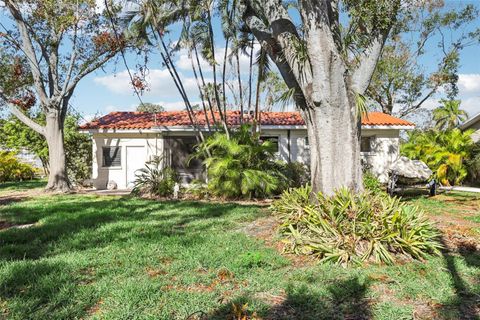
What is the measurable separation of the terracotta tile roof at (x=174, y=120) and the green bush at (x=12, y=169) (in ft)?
23.5

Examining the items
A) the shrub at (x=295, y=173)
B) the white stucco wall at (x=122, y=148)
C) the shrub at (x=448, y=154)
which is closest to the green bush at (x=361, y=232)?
the shrub at (x=295, y=173)

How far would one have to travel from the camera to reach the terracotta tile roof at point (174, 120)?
55.5ft

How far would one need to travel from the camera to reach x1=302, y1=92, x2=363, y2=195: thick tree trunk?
21.4 ft

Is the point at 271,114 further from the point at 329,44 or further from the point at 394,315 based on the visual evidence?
the point at 394,315

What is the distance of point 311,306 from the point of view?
11.7 ft

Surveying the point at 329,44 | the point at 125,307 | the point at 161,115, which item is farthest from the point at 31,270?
the point at 161,115

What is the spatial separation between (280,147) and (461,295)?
1321 cm

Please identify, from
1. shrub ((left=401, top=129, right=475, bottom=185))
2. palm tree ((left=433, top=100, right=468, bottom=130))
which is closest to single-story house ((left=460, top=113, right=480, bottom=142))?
palm tree ((left=433, top=100, right=468, bottom=130))

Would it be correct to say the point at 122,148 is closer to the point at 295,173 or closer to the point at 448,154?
the point at 295,173

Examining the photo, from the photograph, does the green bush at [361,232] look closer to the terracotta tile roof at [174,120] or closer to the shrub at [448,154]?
the terracotta tile roof at [174,120]

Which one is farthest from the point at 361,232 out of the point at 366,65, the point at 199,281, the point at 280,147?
the point at 280,147

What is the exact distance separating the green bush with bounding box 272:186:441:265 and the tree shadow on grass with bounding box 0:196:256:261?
1.98 m

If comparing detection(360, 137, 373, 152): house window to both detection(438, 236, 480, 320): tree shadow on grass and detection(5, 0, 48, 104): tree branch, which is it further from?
detection(5, 0, 48, 104): tree branch

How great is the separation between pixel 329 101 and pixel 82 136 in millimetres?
15979
